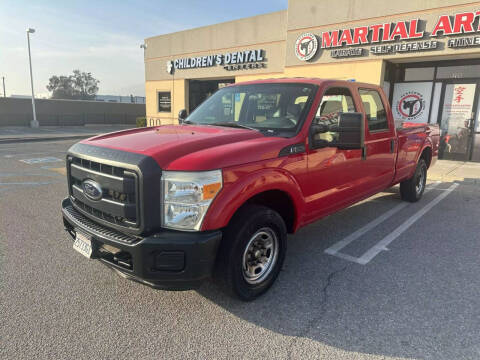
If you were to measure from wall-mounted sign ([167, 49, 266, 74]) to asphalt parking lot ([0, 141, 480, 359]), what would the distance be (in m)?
12.6

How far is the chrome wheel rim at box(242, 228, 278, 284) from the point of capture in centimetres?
297

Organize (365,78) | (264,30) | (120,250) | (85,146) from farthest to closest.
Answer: (264,30) < (365,78) < (85,146) < (120,250)

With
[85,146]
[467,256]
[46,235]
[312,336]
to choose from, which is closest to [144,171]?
[85,146]

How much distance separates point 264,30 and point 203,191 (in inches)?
579

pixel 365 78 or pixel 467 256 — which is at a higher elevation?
pixel 365 78

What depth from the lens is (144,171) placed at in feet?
7.92

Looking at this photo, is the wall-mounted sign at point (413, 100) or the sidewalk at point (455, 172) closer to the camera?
the sidewalk at point (455, 172)

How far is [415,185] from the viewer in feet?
20.6

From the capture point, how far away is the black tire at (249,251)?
268 centimetres

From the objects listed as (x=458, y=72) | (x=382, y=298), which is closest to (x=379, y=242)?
(x=382, y=298)

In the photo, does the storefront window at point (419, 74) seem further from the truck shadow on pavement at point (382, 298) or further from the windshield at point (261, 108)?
the windshield at point (261, 108)

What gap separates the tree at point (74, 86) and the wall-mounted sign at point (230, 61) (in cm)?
6101

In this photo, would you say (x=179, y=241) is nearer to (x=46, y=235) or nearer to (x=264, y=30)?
(x=46, y=235)

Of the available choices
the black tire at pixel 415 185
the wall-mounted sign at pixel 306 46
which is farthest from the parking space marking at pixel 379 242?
the wall-mounted sign at pixel 306 46
